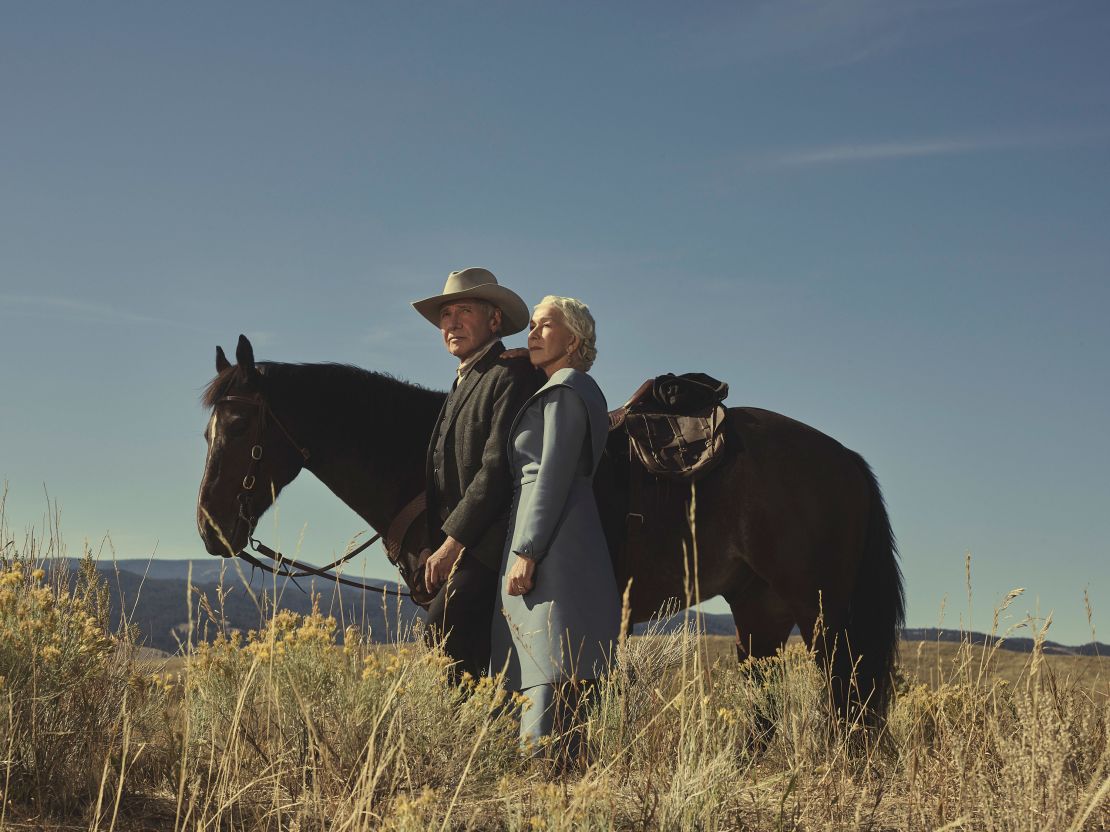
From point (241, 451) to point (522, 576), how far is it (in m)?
2.35

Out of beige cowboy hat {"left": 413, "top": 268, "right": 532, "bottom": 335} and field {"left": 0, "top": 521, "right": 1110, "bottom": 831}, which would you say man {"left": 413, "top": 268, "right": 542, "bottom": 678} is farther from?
field {"left": 0, "top": 521, "right": 1110, "bottom": 831}

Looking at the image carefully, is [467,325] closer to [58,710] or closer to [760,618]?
[58,710]

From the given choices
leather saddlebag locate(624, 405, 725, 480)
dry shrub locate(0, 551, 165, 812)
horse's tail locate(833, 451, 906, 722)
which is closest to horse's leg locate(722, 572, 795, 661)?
horse's tail locate(833, 451, 906, 722)

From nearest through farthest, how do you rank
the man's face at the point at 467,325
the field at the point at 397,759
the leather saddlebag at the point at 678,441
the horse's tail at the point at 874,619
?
1. the field at the point at 397,759
2. the man's face at the point at 467,325
3. the leather saddlebag at the point at 678,441
4. the horse's tail at the point at 874,619

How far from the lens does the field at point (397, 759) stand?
357 centimetres

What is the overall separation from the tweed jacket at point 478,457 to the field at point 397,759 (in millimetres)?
659

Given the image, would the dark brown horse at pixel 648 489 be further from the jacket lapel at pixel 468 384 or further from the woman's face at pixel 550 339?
the woman's face at pixel 550 339

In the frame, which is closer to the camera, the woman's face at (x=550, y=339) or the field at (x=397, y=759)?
the field at (x=397, y=759)

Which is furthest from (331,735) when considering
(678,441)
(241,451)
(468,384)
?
(678,441)

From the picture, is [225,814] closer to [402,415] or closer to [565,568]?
[565,568]

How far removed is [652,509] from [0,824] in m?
3.56

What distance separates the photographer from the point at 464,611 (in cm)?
491

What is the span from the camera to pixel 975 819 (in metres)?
3.80

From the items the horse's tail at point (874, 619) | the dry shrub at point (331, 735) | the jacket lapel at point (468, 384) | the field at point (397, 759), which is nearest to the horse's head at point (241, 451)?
the field at point (397, 759)
